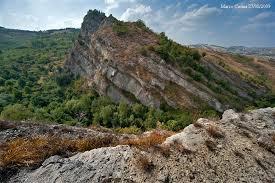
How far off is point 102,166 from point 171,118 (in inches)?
1760

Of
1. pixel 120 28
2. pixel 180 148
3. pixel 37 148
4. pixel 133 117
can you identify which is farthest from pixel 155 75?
pixel 37 148

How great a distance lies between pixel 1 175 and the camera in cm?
1418

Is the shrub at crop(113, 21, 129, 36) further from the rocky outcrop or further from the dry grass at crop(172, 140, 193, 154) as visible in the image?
the dry grass at crop(172, 140, 193, 154)

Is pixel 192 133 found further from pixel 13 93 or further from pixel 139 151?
pixel 13 93

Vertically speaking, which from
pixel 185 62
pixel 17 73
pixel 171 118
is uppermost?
pixel 185 62

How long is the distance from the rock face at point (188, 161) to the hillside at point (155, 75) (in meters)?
40.8

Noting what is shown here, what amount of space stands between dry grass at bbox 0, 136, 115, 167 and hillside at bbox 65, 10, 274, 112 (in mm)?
44598

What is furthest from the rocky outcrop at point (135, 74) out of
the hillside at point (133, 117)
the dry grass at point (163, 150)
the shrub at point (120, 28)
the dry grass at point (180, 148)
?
the dry grass at point (163, 150)

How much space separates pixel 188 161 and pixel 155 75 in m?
51.2

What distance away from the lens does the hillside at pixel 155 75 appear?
63.2m

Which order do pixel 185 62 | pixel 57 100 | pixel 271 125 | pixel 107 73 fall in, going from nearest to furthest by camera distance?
pixel 271 125, pixel 185 62, pixel 107 73, pixel 57 100

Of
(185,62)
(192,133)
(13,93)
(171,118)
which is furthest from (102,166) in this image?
(13,93)

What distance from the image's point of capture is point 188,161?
1625 cm

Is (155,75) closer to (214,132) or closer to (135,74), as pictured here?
(135,74)
